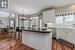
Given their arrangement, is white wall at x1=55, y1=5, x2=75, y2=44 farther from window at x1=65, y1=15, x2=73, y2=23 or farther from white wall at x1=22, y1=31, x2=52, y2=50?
white wall at x1=22, y1=31, x2=52, y2=50

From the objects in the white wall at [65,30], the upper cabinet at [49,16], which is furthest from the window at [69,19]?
the upper cabinet at [49,16]

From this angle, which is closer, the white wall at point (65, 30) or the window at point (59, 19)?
the white wall at point (65, 30)

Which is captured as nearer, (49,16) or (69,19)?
(69,19)

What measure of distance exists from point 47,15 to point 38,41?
417 cm

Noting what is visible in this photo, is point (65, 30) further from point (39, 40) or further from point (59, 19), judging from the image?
point (39, 40)

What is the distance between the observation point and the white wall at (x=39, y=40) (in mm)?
3715

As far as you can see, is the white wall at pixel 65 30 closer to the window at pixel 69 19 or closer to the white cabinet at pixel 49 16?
the window at pixel 69 19

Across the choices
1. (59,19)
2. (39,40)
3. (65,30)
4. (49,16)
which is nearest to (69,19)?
(59,19)

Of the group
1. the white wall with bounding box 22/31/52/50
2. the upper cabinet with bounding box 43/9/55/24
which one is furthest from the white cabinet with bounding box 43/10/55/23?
the white wall with bounding box 22/31/52/50

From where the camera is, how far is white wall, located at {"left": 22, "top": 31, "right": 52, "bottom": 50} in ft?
12.2

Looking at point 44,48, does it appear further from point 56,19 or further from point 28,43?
point 56,19

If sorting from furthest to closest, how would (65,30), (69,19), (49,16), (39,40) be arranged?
(49,16) < (69,19) < (65,30) < (39,40)

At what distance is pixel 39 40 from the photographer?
4141 mm

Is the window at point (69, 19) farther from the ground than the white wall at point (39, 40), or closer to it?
farther from the ground
